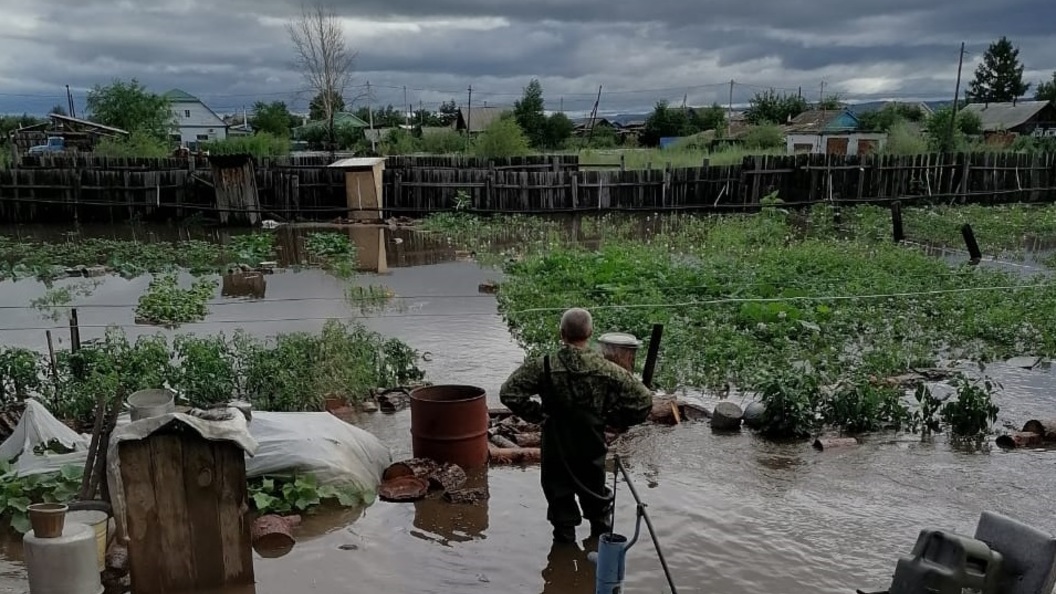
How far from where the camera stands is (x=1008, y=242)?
55.8 feet

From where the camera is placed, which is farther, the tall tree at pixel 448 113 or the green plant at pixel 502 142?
the tall tree at pixel 448 113

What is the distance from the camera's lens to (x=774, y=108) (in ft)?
176

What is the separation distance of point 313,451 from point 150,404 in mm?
1161

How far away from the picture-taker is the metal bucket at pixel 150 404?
5.30m

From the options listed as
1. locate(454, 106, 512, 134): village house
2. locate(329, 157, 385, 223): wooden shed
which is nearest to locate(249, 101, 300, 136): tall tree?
locate(454, 106, 512, 134): village house

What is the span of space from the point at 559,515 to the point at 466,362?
13.9 ft

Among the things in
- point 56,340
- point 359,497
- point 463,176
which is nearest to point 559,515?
point 359,497

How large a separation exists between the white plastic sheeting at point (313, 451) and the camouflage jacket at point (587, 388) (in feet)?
4.82

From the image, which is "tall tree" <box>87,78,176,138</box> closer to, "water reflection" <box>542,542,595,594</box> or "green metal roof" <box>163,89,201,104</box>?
"green metal roof" <box>163,89,201,104</box>

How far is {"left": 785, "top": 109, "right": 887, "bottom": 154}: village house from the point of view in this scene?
39.9m

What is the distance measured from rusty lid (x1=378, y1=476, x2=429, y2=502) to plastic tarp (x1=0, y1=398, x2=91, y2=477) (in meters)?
1.94

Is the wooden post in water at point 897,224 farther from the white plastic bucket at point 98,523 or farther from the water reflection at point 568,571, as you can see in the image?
the white plastic bucket at point 98,523

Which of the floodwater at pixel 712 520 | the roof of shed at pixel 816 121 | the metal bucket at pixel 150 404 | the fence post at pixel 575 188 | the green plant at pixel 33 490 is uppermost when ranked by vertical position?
the roof of shed at pixel 816 121

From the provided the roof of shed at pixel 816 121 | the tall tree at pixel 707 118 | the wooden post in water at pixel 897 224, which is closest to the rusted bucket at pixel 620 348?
the wooden post in water at pixel 897 224
